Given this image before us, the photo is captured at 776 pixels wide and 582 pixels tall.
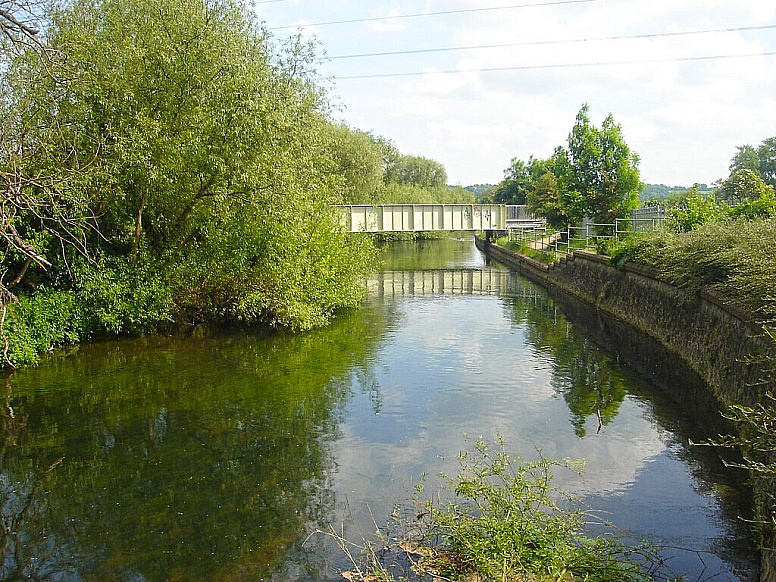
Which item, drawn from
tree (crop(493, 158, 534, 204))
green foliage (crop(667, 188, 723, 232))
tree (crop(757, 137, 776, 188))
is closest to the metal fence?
green foliage (crop(667, 188, 723, 232))

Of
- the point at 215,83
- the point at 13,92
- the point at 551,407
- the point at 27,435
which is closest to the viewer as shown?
the point at 27,435

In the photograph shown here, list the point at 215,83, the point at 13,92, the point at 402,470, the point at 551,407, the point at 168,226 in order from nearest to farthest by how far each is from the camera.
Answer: the point at 402,470
the point at 551,407
the point at 13,92
the point at 215,83
the point at 168,226

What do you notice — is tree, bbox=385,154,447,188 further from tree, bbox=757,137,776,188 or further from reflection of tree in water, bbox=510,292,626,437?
reflection of tree in water, bbox=510,292,626,437

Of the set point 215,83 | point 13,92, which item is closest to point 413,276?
point 215,83

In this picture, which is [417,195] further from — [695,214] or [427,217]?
[695,214]

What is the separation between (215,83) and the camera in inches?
714

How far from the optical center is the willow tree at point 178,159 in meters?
17.3

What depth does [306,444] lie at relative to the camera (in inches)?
475

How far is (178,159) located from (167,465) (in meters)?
9.29

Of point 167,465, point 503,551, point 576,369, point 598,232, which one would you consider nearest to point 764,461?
point 503,551

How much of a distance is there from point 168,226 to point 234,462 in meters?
10.9

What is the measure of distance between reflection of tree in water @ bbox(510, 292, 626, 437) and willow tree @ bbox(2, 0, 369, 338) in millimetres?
7398

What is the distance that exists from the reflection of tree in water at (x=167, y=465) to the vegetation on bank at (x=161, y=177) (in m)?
2.09

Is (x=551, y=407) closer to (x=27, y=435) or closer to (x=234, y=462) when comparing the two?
(x=234, y=462)
